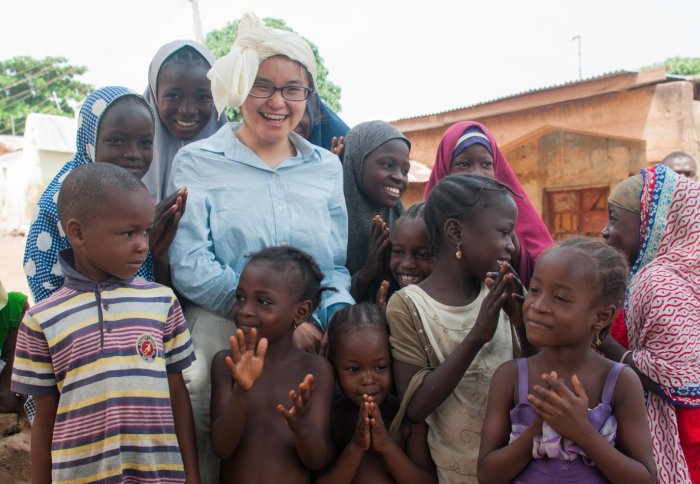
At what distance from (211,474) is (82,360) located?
0.82 m

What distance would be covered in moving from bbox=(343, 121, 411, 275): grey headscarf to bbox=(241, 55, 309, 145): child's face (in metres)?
0.75

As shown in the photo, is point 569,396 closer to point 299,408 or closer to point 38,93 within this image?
point 299,408

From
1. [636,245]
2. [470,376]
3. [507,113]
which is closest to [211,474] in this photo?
[470,376]

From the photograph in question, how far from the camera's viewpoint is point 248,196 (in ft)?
8.84

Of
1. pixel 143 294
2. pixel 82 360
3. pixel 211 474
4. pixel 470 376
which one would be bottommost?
pixel 211 474

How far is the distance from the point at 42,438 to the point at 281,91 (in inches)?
66.2

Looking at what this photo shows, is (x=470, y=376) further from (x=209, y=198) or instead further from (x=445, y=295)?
(x=209, y=198)

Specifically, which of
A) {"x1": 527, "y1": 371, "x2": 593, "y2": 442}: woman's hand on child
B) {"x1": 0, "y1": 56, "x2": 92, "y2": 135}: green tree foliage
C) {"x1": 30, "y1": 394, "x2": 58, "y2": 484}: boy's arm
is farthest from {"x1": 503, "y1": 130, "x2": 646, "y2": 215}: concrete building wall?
{"x1": 0, "y1": 56, "x2": 92, "y2": 135}: green tree foliage

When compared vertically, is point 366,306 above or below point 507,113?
below

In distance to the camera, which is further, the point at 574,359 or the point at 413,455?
the point at 413,455

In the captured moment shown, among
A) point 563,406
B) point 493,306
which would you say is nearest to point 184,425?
point 493,306

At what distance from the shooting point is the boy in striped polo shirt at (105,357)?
2.05 meters

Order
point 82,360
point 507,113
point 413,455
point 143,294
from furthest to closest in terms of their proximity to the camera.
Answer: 1. point 507,113
2. point 413,455
3. point 143,294
4. point 82,360

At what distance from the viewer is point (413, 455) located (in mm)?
2510
